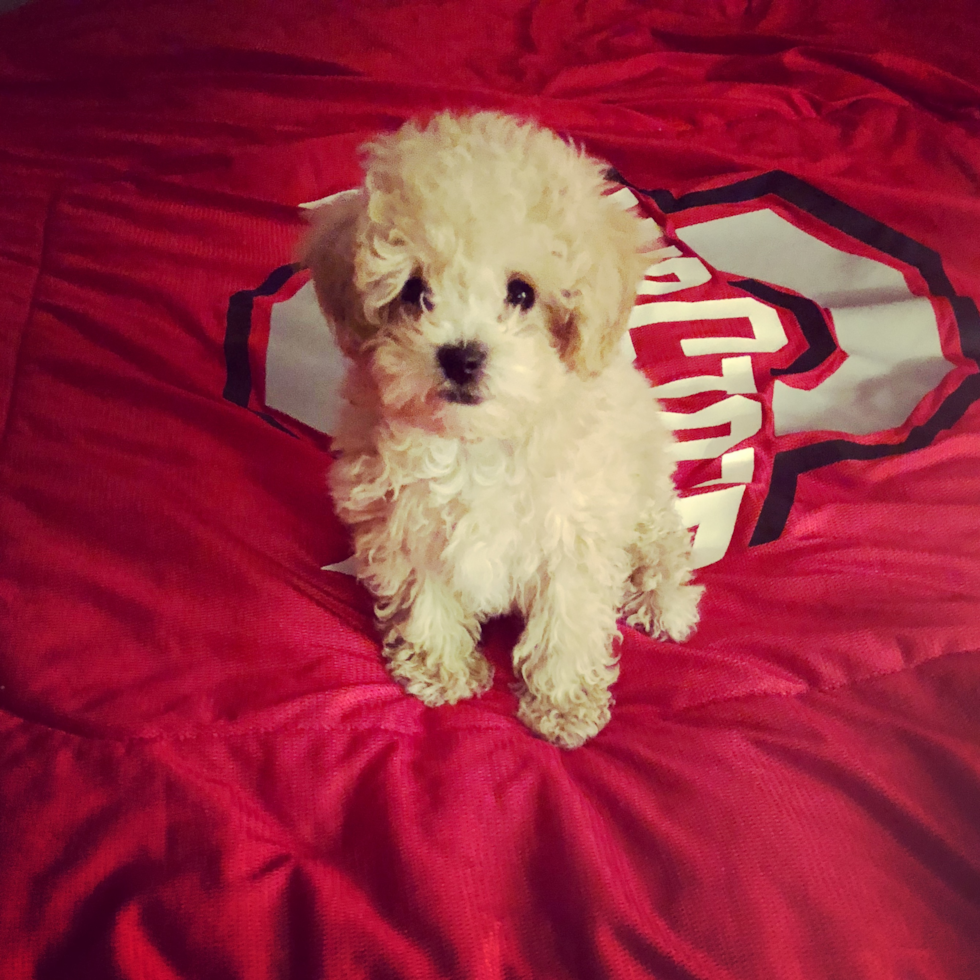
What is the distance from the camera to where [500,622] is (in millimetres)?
1668

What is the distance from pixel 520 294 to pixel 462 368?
170 mm

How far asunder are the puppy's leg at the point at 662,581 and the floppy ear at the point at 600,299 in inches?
21.4

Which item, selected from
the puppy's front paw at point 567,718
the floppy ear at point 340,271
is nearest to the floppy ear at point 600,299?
the floppy ear at point 340,271

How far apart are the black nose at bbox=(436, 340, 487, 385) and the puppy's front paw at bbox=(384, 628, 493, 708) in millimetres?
642

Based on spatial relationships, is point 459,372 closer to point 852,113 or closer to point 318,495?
point 318,495

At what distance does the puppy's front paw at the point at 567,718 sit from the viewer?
1.36 metres

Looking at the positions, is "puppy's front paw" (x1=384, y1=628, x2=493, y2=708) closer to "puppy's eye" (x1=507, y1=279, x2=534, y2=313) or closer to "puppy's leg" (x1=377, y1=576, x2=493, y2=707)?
"puppy's leg" (x1=377, y1=576, x2=493, y2=707)

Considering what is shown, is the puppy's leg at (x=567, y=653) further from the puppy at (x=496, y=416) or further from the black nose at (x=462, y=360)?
the black nose at (x=462, y=360)

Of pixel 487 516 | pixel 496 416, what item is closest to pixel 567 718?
pixel 487 516

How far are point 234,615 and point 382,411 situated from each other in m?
0.56

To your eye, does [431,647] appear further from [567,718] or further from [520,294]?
[520,294]

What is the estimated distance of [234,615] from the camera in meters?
1.42

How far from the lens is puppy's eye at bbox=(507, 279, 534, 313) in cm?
111

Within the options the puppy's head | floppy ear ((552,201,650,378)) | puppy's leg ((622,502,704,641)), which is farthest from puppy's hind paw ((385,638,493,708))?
floppy ear ((552,201,650,378))
